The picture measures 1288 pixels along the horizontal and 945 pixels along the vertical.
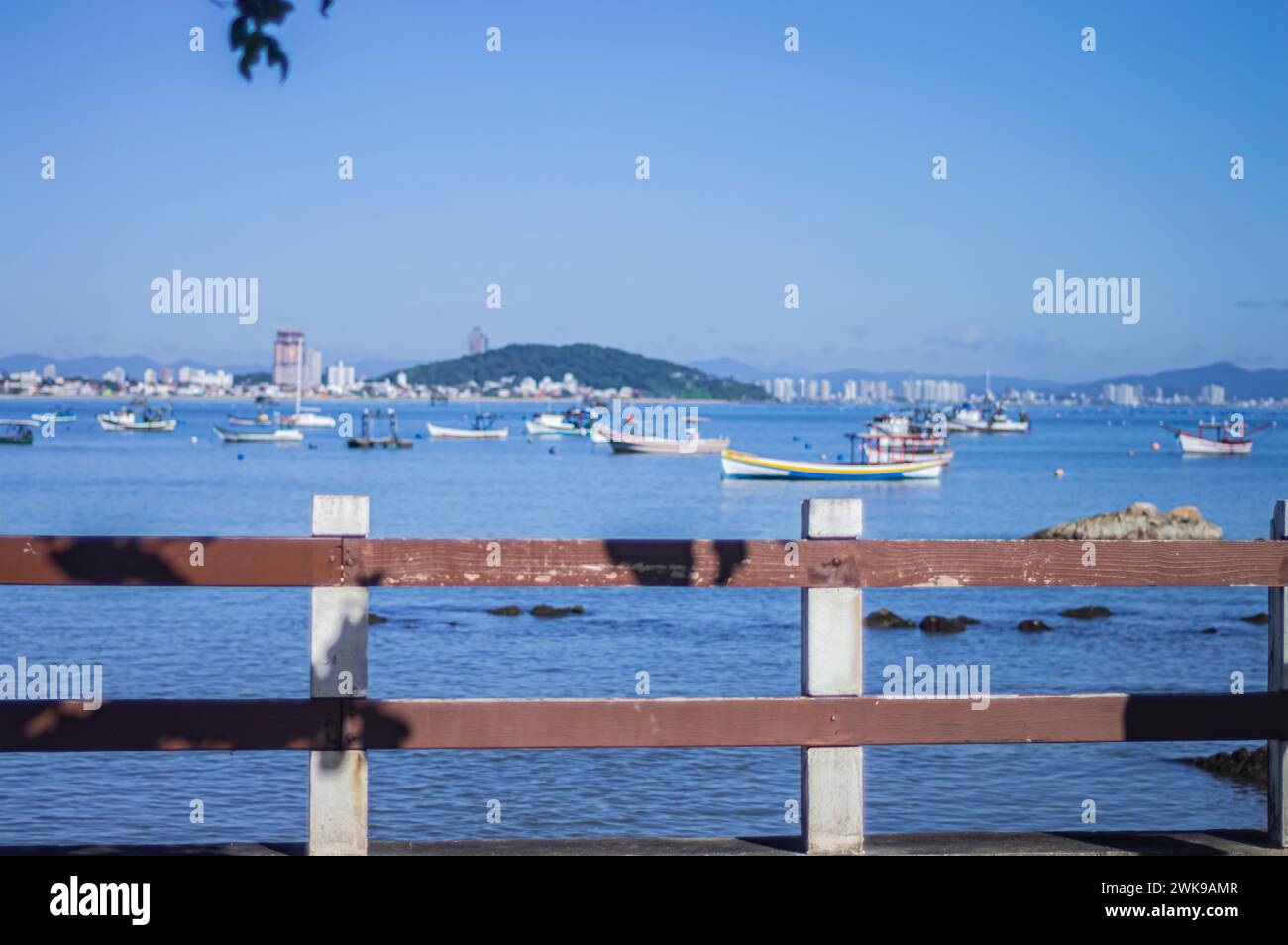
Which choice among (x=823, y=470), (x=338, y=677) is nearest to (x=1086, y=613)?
(x=338, y=677)

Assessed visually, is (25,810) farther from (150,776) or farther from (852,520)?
(852,520)

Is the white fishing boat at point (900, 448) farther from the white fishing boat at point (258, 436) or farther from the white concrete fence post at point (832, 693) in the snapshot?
the white concrete fence post at point (832, 693)

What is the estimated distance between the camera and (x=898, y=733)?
22.0ft

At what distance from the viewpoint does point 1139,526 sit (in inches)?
1732

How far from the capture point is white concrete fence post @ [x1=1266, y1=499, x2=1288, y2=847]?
700 cm

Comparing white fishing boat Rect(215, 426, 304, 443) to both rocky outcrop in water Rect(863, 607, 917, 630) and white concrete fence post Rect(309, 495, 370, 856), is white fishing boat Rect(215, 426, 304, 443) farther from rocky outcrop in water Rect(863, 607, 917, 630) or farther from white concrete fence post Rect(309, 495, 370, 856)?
white concrete fence post Rect(309, 495, 370, 856)

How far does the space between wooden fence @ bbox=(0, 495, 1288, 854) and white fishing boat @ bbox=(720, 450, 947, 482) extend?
85.2 meters

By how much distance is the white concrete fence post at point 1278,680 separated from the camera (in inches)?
276

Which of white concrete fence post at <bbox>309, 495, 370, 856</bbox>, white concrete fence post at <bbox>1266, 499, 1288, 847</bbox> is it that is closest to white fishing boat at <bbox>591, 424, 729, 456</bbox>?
white concrete fence post at <bbox>1266, 499, 1288, 847</bbox>

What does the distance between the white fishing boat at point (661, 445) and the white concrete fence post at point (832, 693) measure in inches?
5315

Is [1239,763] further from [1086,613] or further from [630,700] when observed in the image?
[1086,613]
